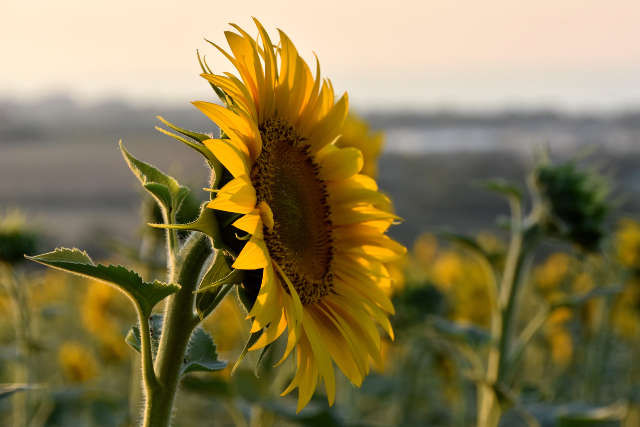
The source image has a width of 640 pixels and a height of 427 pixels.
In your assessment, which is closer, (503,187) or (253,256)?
(253,256)

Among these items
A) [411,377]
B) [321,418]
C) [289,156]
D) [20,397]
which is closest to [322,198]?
[289,156]

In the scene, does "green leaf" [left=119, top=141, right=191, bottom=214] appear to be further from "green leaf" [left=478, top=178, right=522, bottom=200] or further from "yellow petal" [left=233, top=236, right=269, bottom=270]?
"green leaf" [left=478, top=178, right=522, bottom=200]

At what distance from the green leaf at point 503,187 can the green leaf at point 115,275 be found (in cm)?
122

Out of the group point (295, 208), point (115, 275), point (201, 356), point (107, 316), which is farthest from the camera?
point (107, 316)

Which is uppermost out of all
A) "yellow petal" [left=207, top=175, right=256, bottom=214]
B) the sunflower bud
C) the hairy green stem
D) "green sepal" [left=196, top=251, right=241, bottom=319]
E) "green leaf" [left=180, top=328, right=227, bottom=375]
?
"yellow petal" [left=207, top=175, right=256, bottom=214]

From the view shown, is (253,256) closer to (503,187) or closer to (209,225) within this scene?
(209,225)

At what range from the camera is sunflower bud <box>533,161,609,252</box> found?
6.14 ft

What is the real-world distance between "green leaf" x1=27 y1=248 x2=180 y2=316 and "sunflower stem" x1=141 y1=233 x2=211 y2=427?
5 cm

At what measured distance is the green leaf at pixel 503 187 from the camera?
1.84 m

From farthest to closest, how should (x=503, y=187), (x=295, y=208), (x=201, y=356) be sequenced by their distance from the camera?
1. (x=503, y=187)
2. (x=295, y=208)
3. (x=201, y=356)

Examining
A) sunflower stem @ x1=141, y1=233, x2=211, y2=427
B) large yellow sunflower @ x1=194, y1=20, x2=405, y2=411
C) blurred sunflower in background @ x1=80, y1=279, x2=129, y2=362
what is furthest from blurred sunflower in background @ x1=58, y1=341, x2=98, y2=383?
sunflower stem @ x1=141, y1=233, x2=211, y2=427

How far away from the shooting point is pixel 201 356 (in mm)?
934

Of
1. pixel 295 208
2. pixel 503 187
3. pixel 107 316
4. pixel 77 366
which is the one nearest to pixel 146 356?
pixel 295 208

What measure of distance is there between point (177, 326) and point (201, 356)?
0.32 ft
